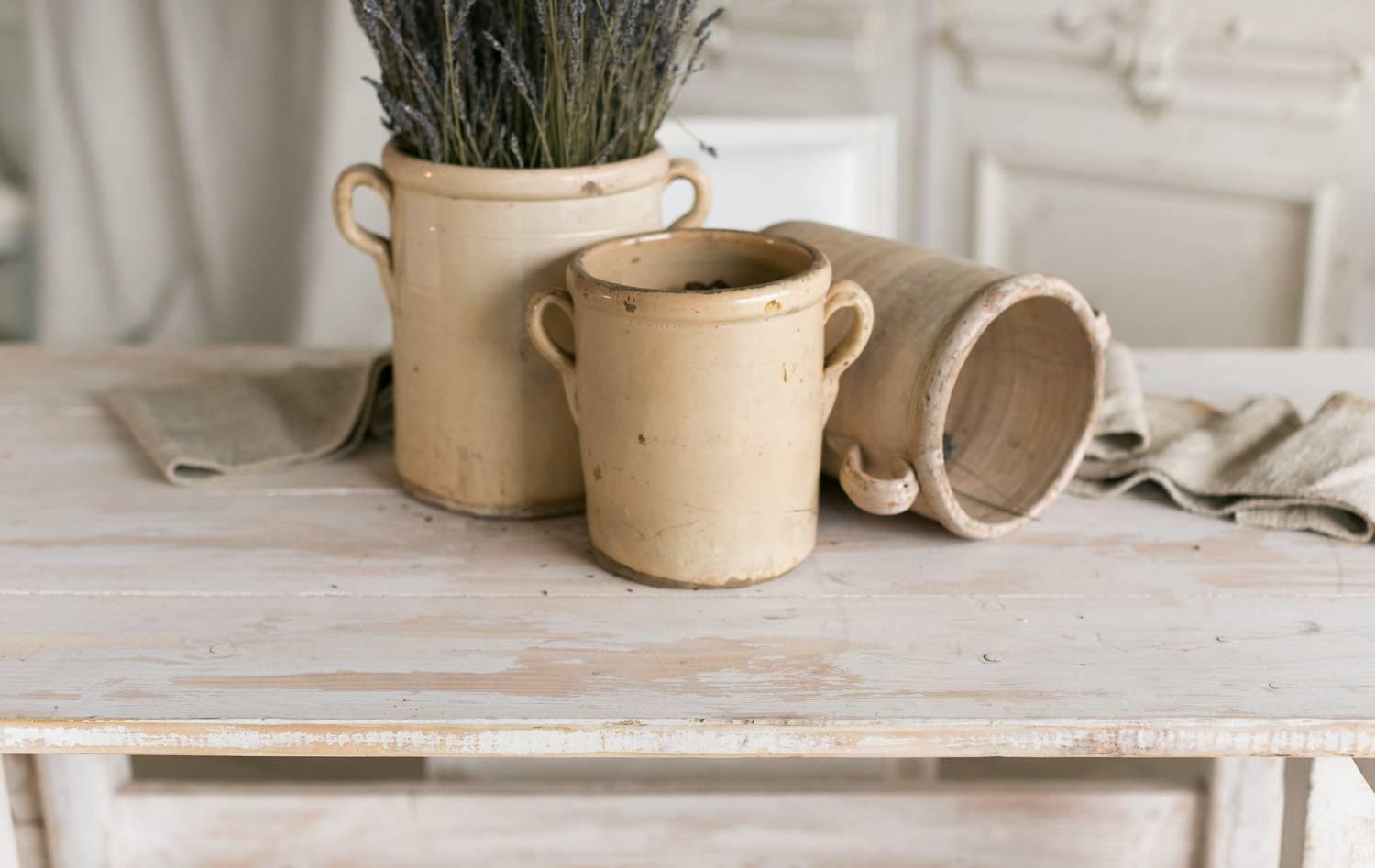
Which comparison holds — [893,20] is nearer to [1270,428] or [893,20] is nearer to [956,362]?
[1270,428]

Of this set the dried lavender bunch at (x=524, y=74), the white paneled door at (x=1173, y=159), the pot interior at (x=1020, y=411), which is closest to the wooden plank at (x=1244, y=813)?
the pot interior at (x=1020, y=411)

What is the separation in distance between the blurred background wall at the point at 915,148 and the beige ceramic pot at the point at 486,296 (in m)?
1.27

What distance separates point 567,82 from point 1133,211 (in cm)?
179

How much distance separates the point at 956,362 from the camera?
831 mm

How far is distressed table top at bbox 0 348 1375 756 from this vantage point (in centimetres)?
71

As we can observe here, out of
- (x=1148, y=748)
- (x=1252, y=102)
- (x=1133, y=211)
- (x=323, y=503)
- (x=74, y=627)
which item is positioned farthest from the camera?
(x=1133, y=211)

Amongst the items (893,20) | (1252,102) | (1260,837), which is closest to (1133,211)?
(1252,102)

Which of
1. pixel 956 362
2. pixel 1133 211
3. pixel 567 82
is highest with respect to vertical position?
pixel 567 82

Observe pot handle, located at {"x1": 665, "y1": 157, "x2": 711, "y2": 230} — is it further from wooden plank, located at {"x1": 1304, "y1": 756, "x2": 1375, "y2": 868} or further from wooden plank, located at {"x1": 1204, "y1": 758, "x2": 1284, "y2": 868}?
wooden plank, located at {"x1": 1204, "y1": 758, "x2": 1284, "y2": 868}

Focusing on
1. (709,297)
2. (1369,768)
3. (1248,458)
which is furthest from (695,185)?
(1369,768)

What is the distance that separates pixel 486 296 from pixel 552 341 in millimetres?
59

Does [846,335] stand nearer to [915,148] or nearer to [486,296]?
[486,296]

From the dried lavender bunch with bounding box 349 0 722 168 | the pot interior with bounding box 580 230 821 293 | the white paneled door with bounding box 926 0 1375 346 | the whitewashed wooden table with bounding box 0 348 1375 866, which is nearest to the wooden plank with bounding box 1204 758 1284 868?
the whitewashed wooden table with bounding box 0 348 1375 866

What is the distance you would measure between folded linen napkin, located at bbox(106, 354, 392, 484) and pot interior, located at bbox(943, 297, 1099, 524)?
45 cm
